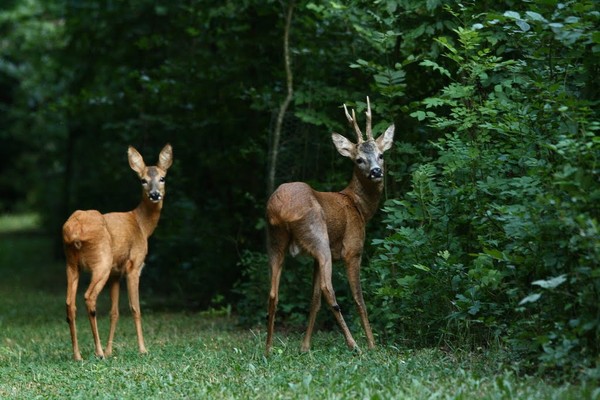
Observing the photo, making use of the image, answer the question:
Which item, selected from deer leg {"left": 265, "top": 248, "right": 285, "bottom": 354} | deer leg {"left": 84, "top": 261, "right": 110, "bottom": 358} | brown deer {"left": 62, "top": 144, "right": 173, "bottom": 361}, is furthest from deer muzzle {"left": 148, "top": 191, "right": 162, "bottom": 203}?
deer leg {"left": 265, "top": 248, "right": 285, "bottom": 354}

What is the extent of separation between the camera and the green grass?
666 centimetres

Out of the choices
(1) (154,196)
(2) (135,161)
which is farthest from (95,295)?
(2) (135,161)

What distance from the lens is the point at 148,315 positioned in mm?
13828

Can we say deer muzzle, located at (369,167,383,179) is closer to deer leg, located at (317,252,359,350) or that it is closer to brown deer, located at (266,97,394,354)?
brown deer, located at (266,97,394,354)

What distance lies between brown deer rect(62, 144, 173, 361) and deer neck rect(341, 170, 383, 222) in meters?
2.14

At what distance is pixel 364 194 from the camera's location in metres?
9.52

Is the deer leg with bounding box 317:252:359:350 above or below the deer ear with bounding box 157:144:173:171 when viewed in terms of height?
below

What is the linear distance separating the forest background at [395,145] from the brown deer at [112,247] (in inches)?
75.5

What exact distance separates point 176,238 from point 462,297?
7604 millimetres

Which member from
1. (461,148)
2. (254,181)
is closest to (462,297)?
(461,148)

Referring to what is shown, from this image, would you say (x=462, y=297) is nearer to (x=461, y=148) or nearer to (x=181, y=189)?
(x=461, y=148)

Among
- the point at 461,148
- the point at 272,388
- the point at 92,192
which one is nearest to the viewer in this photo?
the point at 272,388

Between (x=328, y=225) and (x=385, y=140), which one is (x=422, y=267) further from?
(x=385, y=140)

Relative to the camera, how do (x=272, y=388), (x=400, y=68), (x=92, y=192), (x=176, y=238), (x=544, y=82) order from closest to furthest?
(x=272, y=388) → (x=544, y=82) → (x=400, y=68) → (x=176, y=238) → (x=92, y=192)
